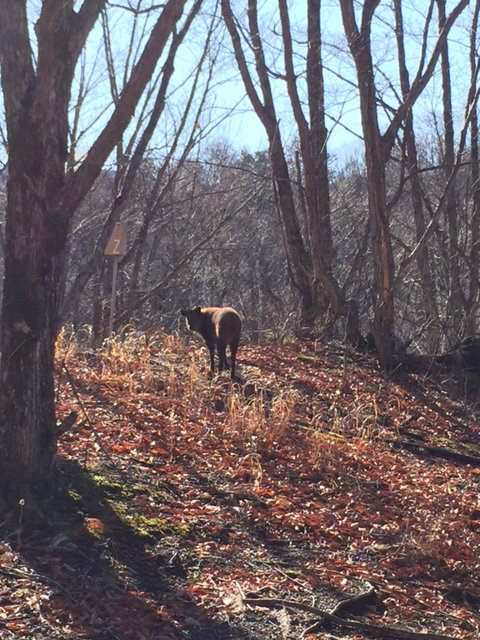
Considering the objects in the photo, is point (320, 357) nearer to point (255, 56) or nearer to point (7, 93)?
point (255, 56)

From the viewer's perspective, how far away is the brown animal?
1207 cm

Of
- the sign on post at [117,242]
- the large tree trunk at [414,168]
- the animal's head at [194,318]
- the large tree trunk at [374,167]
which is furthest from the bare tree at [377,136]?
the sign on post at [117,242]

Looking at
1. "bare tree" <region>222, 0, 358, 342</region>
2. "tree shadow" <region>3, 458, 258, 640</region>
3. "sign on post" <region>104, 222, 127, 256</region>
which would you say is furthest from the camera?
"bare tree" <region>222, 0, 358, 342</region>

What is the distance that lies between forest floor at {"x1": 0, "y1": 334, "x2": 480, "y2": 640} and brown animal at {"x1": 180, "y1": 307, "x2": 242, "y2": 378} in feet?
2.75

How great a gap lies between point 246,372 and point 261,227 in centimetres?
1988

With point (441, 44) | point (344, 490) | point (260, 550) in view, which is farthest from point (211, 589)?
point (441, 44)

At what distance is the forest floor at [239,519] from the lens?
210 inches

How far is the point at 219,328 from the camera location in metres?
12.2

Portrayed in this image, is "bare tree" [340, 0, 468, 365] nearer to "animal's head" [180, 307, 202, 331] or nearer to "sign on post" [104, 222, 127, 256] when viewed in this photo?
"animal's head" [180, 307, 202, 331]

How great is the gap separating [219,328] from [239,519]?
18.3 feet

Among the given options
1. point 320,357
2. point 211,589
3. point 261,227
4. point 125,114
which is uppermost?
point 261,227

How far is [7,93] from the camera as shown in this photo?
6012 millimetres

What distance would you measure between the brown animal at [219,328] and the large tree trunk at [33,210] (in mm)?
5880

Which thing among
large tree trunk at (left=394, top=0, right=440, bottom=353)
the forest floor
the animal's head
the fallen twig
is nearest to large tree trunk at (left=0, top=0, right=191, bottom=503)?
the forest floor
